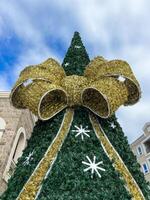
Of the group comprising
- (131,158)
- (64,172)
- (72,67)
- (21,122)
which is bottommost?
(64,172)

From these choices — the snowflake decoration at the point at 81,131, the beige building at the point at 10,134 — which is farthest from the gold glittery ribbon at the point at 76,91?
the beige building at the point at 10,134

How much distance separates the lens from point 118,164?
415 cm

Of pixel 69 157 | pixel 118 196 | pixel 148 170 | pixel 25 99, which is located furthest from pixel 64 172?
pixel 148 170

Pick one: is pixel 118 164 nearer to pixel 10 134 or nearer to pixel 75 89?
pixel 75 89

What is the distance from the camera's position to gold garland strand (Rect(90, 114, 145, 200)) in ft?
12.9

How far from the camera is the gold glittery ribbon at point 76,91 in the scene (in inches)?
177

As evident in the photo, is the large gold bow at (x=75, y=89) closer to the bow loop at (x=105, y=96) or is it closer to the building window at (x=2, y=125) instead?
the bow loop at (x=105, y=96)

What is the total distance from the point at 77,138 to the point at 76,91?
874 millimetres

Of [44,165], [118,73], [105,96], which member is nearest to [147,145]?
[118,73]

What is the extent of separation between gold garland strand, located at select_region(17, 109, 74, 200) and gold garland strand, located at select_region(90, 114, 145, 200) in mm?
492

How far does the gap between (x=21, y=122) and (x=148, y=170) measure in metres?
15.5

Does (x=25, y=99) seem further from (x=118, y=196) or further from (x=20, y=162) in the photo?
(x=118, y=196)

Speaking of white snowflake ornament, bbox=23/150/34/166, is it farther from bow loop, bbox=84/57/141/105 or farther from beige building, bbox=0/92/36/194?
beige building, bbox=0/92/36/194

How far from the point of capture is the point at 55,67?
17.1ft
